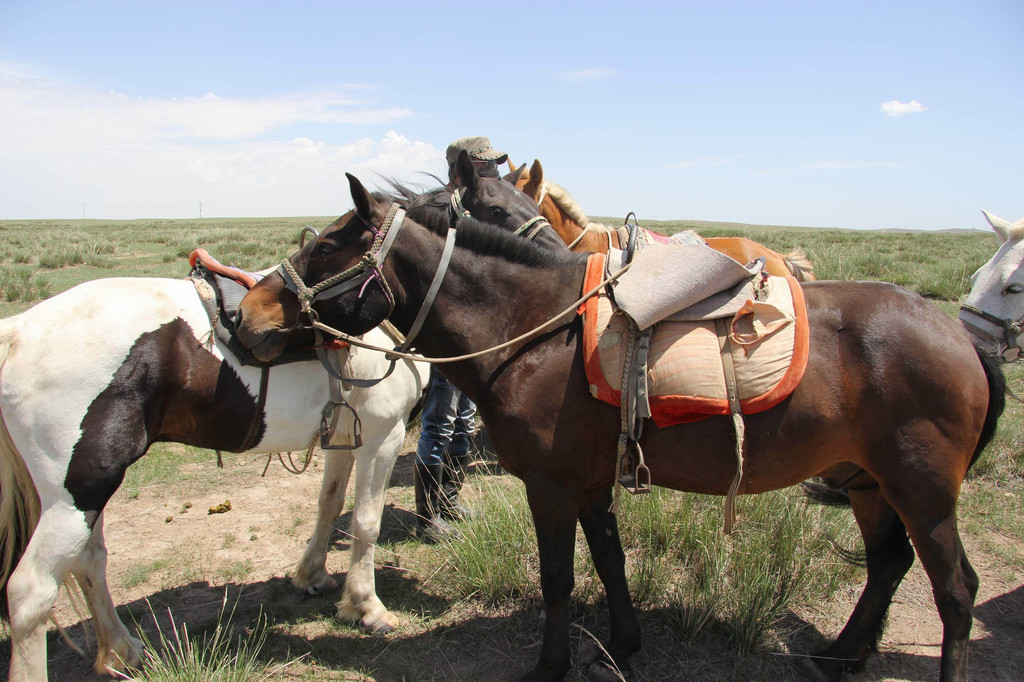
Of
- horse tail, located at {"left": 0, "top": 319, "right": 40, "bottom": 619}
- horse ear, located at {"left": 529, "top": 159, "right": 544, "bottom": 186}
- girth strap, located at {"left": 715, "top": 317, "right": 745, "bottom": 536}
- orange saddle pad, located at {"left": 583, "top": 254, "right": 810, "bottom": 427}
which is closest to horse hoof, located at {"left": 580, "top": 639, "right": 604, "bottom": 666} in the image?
girth strap, located at {"left": 715, "top": 317, "right": 745, "bottom": 536}

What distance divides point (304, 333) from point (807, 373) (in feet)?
7.08

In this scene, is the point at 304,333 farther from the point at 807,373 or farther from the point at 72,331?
the point at 807,373

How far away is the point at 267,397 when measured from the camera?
309 cm

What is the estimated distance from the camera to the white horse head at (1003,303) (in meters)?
Result: 3.44

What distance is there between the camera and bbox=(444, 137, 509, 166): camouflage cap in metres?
5.07

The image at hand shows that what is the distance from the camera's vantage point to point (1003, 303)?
11.4 ft

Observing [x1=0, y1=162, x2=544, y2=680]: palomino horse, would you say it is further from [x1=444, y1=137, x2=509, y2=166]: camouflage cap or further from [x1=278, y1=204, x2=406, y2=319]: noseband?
[x1=444, y1=137, x2=509, y2=166]: camouflage cap

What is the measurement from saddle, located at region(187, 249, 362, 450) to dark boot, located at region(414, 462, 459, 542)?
3.90 feet

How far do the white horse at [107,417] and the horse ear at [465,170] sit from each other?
157cm

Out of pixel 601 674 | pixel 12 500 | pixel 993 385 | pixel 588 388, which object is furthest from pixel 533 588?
pixel 12 500

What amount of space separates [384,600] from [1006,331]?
13.0 ft

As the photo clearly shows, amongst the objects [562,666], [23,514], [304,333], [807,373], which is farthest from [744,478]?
[23,514]

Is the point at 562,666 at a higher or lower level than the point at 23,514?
lower

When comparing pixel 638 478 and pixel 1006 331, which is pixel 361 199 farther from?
pixel 1006 331
